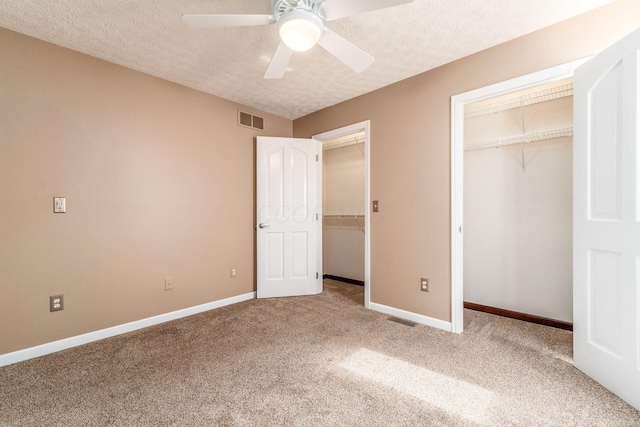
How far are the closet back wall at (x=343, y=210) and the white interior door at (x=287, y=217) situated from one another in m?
0.81

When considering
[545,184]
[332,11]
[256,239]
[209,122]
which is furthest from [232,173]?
[545,184]

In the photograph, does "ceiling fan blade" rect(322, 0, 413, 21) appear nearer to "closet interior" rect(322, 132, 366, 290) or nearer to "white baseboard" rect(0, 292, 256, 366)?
"closet interior" rect(322, 132, 366, 290)

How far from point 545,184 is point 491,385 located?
2.05 m

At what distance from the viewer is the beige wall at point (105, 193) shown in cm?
209

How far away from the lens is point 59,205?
2.26 m

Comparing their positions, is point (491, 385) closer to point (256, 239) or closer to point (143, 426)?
point (143, 426)

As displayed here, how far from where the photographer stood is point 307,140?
3768mm

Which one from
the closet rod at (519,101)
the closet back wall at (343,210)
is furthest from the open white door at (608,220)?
the closet back wall at (343,210)

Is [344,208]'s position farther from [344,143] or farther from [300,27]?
[300,27]

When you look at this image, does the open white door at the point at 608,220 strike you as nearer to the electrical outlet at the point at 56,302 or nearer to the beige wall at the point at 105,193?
the beige wall at the point at 105,193

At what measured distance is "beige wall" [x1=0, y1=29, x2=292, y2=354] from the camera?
6.86 ft

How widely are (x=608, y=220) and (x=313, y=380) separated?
6.66 feet

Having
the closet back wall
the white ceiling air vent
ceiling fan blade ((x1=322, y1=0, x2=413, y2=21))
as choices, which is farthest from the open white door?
the white ceiling air vent

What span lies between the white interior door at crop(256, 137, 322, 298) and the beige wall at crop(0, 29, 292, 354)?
334 millimetres
